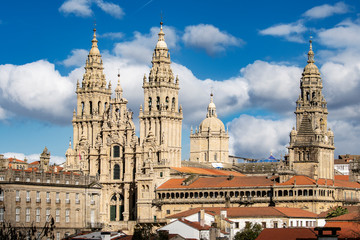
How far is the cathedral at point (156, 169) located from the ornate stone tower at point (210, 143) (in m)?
0.21

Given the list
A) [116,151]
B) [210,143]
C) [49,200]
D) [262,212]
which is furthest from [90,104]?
[262,212]

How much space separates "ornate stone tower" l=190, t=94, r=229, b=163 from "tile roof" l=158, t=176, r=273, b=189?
4190 centimetres

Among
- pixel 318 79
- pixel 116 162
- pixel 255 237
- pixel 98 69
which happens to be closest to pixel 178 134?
pixel 116 162

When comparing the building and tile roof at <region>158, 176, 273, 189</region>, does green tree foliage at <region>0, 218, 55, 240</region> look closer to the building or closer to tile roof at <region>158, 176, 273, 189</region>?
the building

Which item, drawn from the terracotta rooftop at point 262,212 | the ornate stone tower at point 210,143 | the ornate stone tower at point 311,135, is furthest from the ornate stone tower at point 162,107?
the terracotta rooftop at point 262,212

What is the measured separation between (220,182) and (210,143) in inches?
1870

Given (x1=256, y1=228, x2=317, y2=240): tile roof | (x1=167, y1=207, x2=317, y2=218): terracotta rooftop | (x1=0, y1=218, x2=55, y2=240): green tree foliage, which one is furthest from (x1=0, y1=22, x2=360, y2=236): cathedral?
(x1=256, y1=228, x2=317, y2=240): tile roof

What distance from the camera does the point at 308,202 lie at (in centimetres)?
13162

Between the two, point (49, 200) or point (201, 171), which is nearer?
point (49, 200)

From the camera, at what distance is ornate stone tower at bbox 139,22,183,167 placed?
6196 inches

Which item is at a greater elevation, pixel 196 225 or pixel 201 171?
pixel 201 171

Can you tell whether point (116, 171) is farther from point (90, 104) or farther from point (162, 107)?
point (90, 104)

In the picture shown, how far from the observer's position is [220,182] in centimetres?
14225

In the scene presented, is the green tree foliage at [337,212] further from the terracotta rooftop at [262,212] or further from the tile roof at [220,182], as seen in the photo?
the tile roof at [220,182]
